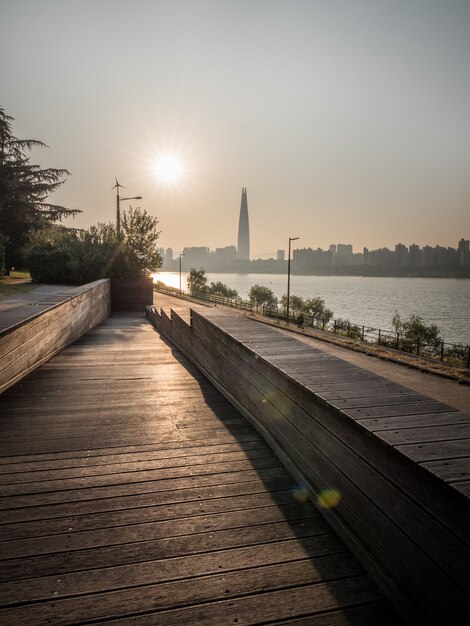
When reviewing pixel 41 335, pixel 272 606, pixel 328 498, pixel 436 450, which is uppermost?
pixel 436 450

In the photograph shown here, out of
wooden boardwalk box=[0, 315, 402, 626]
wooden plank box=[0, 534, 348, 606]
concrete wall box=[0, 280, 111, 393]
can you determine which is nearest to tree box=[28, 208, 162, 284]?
concrete wall box=[0, 280, 111, 393]

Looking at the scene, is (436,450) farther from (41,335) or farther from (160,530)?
(41,335)

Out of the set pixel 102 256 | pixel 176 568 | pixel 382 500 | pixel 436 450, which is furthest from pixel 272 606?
pixel 102 256

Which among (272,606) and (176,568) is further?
(176,568)

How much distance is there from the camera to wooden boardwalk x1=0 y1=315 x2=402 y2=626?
2.12 meters

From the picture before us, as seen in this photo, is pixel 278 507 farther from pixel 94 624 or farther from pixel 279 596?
pixel 94 624

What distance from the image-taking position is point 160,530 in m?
2.74

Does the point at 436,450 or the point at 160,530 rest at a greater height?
the point at 436,450

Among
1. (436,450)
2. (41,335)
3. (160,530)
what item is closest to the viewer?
(436,450)

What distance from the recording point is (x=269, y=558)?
8.21 feet

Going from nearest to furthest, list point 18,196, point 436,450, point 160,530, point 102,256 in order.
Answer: point 436,450
point 160,530
point 102,256
point 18,196

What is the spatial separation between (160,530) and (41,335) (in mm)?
5453

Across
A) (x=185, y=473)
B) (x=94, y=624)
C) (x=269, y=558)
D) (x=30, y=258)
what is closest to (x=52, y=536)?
(x=94, y=624)

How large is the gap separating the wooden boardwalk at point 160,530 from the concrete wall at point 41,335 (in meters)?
0.93
